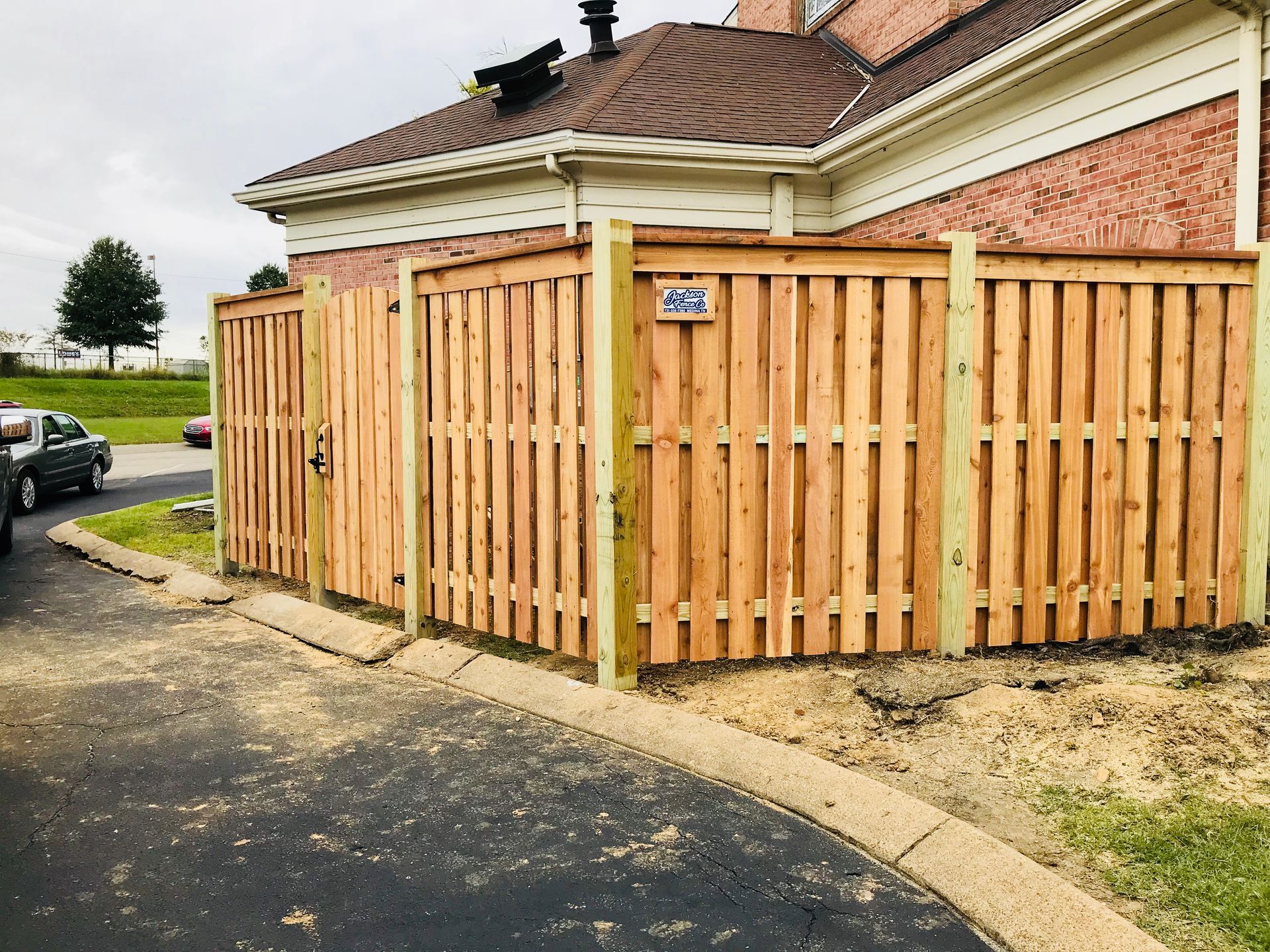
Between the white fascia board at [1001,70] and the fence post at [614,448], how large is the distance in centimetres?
445

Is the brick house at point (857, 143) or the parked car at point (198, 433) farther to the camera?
the parked car at point (198, 433)

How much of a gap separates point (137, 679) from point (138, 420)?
3843 centimetres

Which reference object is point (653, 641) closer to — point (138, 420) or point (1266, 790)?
point (1266, 790)

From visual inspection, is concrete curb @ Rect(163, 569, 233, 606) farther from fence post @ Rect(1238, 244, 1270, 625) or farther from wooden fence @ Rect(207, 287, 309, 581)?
fence post @ Rect(1238, 244, 1270, 625)

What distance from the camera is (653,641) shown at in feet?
17.0

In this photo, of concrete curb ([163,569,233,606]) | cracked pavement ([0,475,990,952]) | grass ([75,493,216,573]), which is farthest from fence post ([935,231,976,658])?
grass ([75,493,216,573])

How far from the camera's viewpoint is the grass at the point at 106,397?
4088 cm

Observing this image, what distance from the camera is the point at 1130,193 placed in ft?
24.2

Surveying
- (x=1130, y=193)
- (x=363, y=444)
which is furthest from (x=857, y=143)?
(x=363, y=444)

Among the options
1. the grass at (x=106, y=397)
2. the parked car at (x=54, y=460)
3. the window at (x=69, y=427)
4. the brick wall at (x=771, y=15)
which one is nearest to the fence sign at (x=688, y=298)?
the brick wall at (x=771, y=15)

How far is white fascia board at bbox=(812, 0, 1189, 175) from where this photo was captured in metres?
7.05

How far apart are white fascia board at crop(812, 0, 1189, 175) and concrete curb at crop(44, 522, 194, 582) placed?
7.42 m

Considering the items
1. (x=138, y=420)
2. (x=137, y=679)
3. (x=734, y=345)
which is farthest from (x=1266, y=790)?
(x=138, y=420)

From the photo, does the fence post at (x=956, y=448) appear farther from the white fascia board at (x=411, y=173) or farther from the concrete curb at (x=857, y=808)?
the white fascia board at (x=411, y=173)
